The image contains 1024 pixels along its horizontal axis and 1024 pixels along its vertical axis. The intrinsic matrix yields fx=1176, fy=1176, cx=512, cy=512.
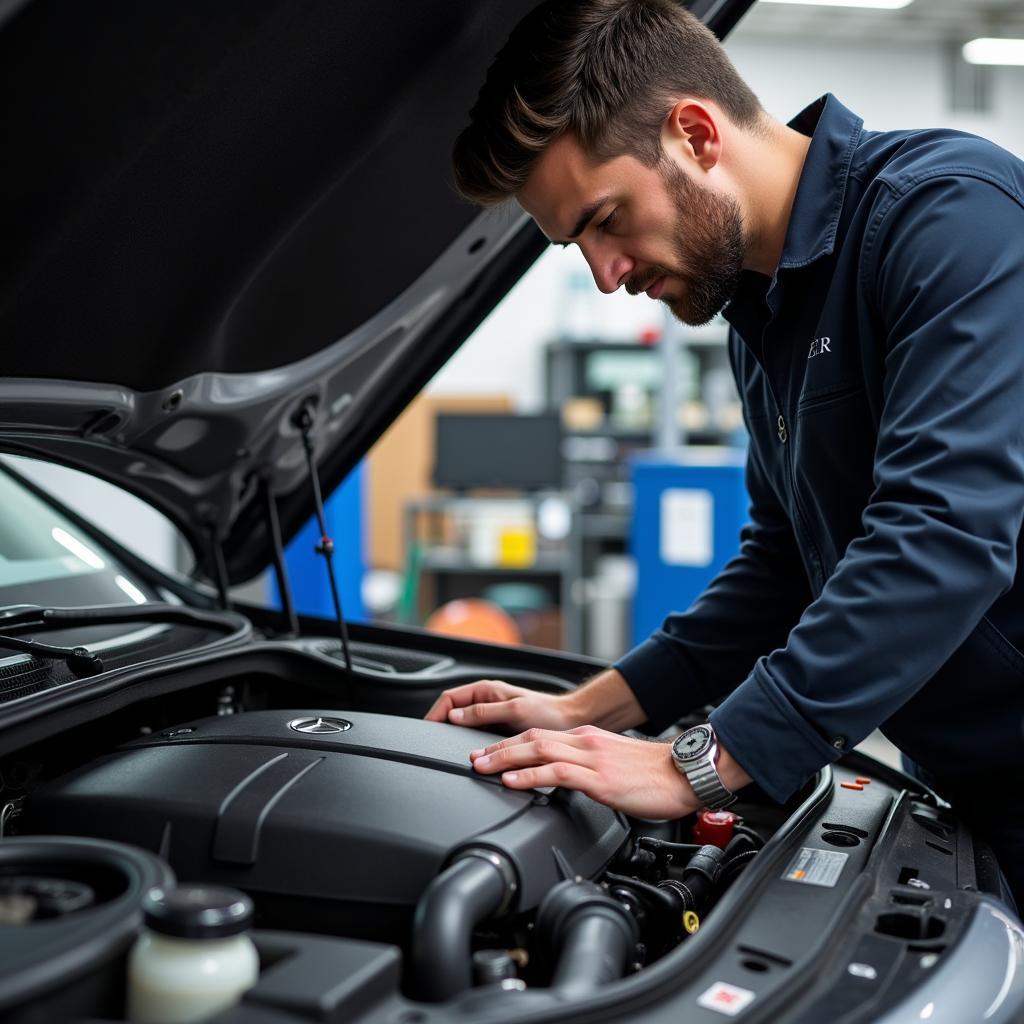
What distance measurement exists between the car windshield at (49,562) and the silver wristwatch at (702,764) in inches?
33.7

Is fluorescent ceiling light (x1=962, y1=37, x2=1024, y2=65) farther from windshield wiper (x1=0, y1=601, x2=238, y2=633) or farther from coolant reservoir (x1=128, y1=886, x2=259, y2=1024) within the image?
coolant reservoir (x1=128, y1=886, x2=259, y2=1024)

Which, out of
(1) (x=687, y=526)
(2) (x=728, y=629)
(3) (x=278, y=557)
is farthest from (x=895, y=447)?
(1) (x=687, y=526)

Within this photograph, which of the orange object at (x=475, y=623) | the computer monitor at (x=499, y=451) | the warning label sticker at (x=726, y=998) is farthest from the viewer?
the computer monitor at (x=499, y=451)

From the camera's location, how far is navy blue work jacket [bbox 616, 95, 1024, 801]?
1.05 m

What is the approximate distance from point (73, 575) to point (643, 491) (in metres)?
2.93

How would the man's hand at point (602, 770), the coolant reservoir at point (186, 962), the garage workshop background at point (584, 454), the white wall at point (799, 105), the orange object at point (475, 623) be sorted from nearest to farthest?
the coolant reservoir at point (186, 962) → the man's hand at point (602, 770) → the garage workshop background at point (584, 454) → the orange object at point (475, 623) → the white wall at point (799, 105)

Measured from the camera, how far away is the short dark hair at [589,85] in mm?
1222

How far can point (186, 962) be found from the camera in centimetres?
73

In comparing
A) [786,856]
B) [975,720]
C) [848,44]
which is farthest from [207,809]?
[848,44]

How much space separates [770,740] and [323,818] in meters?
0.41

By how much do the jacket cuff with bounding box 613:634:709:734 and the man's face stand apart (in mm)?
472

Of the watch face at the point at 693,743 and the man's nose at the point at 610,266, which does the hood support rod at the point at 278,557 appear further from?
the watch face at the point at 693,743

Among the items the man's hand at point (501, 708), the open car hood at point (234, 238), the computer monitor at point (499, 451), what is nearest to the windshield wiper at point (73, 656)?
the open car hood at point (234, 238)

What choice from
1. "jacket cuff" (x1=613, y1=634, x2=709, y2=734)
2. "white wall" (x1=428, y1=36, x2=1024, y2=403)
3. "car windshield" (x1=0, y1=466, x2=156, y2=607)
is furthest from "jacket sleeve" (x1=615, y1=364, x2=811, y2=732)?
"white wall" (x1=428, y1=36, x2=1024, y2=403)
